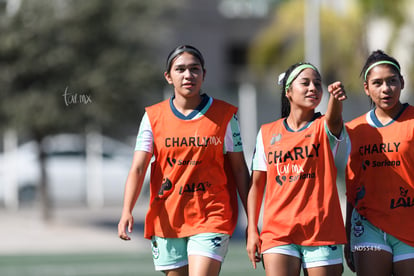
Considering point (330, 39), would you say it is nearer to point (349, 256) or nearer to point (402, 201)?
point (349, 256)

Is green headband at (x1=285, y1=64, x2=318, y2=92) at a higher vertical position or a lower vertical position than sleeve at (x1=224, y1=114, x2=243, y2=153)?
higher

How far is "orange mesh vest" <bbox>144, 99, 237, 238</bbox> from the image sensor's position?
6488mm

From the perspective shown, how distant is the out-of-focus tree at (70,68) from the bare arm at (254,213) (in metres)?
13.1

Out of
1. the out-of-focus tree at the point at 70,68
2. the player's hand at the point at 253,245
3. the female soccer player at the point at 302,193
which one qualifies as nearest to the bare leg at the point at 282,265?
the female soccer player at the point at 302,193

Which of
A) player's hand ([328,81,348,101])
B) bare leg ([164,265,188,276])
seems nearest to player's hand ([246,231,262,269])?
bare leg ([164,265,188,276])

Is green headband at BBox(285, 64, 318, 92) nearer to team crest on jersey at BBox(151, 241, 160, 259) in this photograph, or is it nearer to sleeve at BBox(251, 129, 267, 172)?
sleeve at BBox(251, 129, 267, 172)

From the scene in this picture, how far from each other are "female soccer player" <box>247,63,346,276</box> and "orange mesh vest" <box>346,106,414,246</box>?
0.30 m

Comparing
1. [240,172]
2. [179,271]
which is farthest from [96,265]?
[240,172]

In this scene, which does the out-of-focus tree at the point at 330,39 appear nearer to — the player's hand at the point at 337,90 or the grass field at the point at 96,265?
the grass field at the point at 96,265

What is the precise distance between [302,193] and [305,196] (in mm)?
27

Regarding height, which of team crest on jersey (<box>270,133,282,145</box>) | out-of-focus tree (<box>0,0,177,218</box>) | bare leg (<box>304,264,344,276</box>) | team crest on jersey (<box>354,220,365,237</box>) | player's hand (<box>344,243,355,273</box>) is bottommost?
bare leg (<box>304,264,344,276</box>)

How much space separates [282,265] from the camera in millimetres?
6027

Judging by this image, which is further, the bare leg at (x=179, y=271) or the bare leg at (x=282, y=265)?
the bare leg at (x=179, y=271)

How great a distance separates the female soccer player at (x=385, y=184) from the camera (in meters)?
6.24
